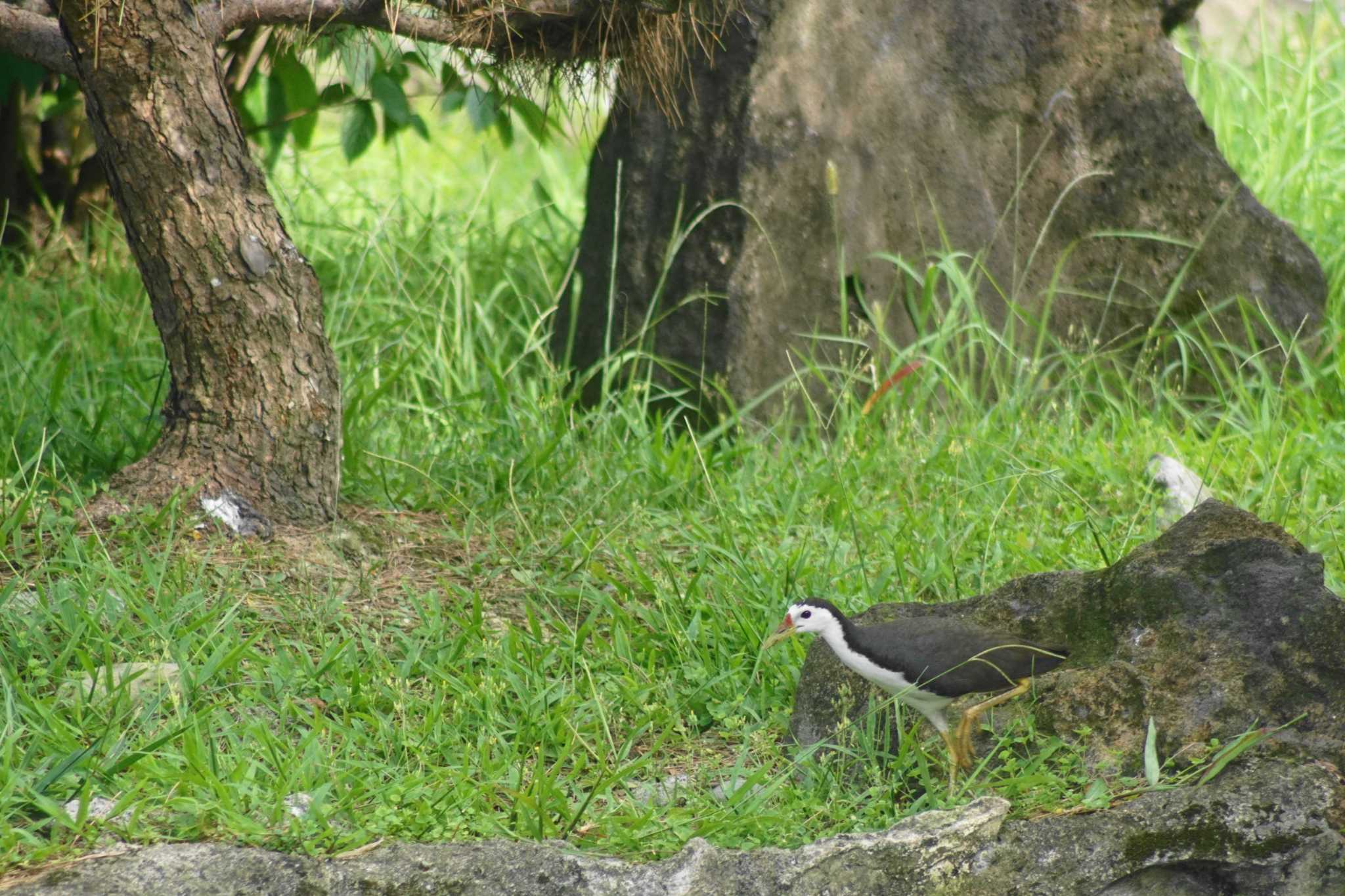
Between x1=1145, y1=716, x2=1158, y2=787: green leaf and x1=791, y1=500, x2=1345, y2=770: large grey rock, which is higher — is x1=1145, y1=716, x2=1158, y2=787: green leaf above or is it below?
below

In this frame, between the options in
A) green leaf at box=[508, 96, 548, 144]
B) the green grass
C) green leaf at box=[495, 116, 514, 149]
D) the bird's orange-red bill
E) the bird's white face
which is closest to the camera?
the green grass

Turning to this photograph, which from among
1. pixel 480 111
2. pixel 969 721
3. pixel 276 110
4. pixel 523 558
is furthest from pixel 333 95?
pixel 969 721

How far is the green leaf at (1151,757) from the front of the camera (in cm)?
257

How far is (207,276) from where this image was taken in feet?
11.1

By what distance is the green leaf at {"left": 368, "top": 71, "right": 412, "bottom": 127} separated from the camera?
4672 mm

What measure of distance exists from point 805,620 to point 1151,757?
706 millimetres

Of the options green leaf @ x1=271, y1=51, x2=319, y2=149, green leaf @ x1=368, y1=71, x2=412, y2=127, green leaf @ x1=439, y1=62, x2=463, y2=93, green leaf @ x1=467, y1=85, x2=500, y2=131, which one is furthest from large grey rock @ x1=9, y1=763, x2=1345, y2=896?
green leaf @ x1=368, y1=71, x2=412, y2=127

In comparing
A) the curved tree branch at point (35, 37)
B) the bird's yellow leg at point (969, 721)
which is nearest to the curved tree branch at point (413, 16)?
the curved tree branch at point (35, 37)

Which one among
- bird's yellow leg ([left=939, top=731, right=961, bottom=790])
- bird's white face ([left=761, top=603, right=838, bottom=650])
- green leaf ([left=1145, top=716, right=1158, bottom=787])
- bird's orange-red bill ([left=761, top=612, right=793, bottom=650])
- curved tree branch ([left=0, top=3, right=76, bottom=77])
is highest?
curved tree branch ([left=0, top=3, right=76, bottom=77])

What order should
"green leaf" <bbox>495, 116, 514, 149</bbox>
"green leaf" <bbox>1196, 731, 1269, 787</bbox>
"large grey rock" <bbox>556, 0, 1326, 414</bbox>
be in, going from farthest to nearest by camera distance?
"green leaf" <bbox>495, 116, 514, 149</bbox>
"large grey rock" <bbox>556, 0, 1326, 414</bbox>
"green leaf" <bbox>1196, 731, 1269, 787</bbox>

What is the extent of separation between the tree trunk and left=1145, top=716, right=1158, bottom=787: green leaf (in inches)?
81.6

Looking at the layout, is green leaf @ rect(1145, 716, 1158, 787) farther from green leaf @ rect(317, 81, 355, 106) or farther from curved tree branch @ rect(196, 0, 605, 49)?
green leaf @ rect(317, 81, 355, 106)

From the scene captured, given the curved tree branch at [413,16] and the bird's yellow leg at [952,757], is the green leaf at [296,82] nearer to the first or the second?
the curved tree branch at [413,16]

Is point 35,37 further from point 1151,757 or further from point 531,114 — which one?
point 1151,757
